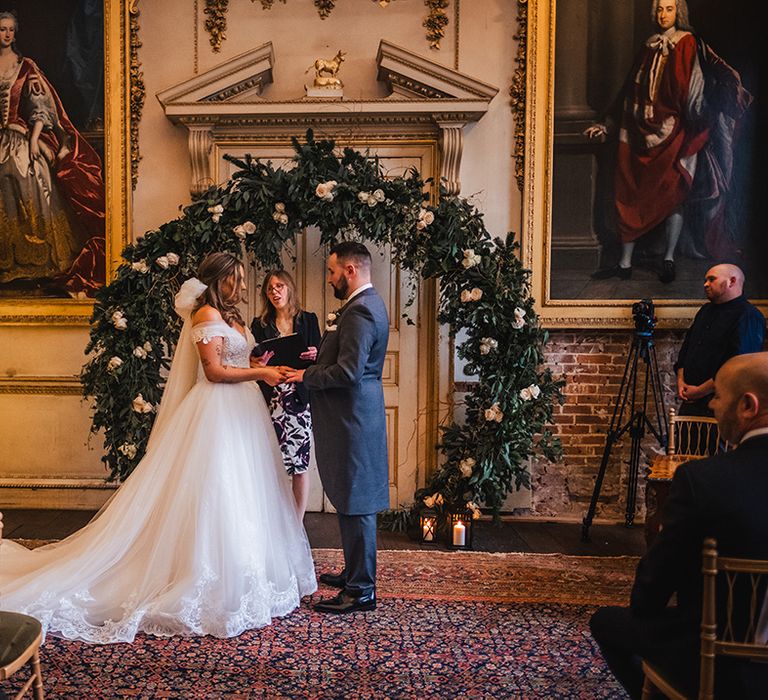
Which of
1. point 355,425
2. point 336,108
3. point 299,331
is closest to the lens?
point 355,425

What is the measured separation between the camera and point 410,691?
290 cm

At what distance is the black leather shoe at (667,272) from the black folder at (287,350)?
3156 mm

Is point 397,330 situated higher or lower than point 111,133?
lower

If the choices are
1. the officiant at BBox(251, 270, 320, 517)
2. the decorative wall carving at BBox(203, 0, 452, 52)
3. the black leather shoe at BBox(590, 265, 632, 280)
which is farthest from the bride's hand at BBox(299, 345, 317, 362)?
the decorative wall carving at BBox(203, 0, 452, 52)

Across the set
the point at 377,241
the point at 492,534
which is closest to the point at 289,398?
the point at 377,241

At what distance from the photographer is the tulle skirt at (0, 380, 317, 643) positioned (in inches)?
131

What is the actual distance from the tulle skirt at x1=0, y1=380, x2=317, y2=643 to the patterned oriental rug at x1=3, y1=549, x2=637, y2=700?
0.35 feet

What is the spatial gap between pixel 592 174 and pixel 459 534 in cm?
307

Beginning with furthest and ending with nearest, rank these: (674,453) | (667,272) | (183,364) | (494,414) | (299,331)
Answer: (667,272)
(494,414)
(299,331)
(674,453)
(183,364)

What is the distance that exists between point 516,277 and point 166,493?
2835mm

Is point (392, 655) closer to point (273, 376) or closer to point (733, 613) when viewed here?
point (273, 376)

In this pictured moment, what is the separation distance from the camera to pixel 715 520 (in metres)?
1.84

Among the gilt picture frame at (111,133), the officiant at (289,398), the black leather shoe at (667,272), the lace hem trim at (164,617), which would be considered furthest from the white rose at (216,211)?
the black leather shoe at (667,272)

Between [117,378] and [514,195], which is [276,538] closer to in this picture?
[117,378]
